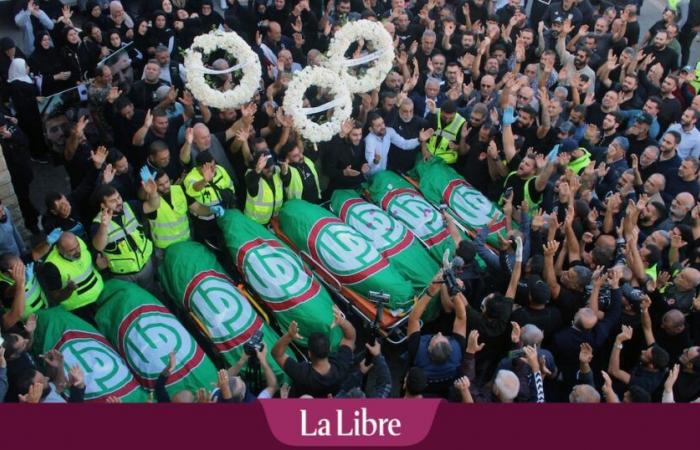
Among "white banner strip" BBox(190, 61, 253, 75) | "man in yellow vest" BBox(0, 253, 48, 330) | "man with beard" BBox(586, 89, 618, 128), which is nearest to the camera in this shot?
"man in yellow vest" BBox(0, 253, 48, 330)

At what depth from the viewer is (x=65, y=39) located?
30.7 feet

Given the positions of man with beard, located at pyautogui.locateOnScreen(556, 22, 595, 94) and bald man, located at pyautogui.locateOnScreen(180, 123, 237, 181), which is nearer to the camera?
bald man, located at pyautogui.locateOnScreen(180, 123, 237, 181)

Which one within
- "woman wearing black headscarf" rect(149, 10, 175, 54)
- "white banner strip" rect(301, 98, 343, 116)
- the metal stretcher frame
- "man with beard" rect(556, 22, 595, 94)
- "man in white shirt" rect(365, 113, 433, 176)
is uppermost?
"woman wearing black headscarf" rect(149, 10, 175, 54)

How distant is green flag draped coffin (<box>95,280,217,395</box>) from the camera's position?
18.6ft

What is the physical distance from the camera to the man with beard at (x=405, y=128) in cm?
815

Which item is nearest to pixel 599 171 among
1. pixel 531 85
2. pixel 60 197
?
pixel 531 85

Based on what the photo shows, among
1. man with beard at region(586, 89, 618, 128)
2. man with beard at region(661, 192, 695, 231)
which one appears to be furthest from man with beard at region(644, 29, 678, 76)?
man with beard at region(661, 192, 695, 231)

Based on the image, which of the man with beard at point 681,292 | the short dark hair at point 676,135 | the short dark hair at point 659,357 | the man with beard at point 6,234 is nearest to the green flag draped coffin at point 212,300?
the man with beard at point 6,234

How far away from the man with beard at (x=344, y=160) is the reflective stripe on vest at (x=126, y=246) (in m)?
2.24

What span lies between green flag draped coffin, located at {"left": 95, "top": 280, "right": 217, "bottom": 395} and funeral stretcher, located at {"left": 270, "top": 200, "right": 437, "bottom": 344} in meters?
1.46

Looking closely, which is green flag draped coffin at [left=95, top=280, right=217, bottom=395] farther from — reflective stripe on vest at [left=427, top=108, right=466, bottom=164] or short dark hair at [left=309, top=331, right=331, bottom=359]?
reflective stripe on vest at [left=427, top=108, right=466, bottom=164]

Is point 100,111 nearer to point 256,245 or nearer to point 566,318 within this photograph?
point 256,245

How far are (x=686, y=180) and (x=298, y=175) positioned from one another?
420cm

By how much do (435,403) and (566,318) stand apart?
2.65 metres
